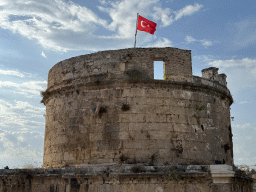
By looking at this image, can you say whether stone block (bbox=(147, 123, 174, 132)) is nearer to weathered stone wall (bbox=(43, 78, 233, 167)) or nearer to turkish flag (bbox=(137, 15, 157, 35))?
weathered stone wall (bbox=(43, 78, 233, 167))

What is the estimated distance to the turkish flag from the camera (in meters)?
11.5

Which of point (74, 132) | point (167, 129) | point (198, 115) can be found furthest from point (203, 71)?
point (74, 132)

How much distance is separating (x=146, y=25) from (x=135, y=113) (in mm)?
3768

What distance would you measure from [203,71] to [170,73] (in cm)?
205

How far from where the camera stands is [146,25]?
11516 millimetres

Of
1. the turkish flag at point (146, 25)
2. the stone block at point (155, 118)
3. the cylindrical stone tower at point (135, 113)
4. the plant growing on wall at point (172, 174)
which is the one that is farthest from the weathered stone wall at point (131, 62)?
the plant growing on wall at point (172, 174)

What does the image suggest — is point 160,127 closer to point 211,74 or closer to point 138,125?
point 138,125

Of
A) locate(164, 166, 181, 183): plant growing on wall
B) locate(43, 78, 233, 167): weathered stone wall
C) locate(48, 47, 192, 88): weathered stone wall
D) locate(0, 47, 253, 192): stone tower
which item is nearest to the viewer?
locate(164, 166, 181, 183): plant growing on wall

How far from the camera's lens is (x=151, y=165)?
9.23 meters

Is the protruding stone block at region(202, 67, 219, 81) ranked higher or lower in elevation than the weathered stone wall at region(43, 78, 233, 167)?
higher

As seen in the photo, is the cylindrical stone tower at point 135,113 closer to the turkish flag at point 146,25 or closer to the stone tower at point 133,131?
the stone tower at point 133,131

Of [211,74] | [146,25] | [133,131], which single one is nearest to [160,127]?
[133,131]

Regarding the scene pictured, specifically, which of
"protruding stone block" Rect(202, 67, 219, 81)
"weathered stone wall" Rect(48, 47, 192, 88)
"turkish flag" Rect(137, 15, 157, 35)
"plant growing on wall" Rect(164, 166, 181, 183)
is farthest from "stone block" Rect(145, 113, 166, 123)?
"turkish flag" Rect(137, 15, 157, 35)

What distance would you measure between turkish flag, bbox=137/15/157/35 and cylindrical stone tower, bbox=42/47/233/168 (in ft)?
4.84
